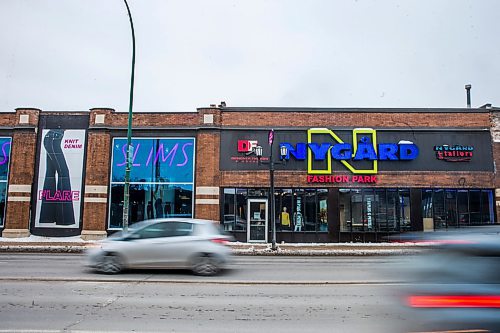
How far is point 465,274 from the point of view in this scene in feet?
13.0

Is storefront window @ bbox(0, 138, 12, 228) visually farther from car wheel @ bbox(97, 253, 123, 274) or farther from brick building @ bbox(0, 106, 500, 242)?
car wheel @ bbox(97, 253, 123, 274)

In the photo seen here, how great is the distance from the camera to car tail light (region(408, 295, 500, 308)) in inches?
147

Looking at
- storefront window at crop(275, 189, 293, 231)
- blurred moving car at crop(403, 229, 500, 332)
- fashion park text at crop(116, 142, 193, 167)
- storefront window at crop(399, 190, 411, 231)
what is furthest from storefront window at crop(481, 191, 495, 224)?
blurred moving car at crop(403, 229, 500, 332)

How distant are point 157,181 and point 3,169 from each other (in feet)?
28.3

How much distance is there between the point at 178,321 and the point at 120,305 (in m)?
1.61

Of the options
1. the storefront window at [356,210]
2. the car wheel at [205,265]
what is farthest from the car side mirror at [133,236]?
the storefront window at [356,210]

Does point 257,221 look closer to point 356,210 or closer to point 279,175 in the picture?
point 279,175

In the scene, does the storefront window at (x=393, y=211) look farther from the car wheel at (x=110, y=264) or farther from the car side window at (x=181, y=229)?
the car wheel at (x=110, y=264)

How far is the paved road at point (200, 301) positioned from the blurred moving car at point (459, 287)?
372 mm

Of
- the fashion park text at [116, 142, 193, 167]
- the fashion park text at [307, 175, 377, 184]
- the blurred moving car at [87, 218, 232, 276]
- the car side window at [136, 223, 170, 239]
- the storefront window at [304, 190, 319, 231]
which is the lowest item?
the blurred moving car at [87, 218, 232, 276]

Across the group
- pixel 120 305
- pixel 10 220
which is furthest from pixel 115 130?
pixel 120 305

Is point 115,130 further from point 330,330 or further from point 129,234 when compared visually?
point 330,330

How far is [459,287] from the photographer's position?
12.9 feet

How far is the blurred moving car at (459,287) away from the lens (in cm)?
372
